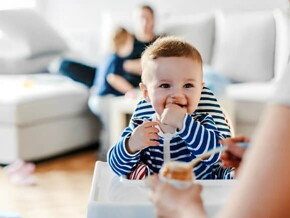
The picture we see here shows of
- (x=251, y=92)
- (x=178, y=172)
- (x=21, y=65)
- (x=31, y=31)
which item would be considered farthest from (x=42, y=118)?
(x=178, y=172)

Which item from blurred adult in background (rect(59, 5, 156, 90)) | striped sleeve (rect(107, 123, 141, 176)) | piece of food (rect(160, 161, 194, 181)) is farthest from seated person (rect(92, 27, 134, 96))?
piece of food (rect(160, 161, 194, 181))

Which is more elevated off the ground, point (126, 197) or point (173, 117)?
point (173, 117)

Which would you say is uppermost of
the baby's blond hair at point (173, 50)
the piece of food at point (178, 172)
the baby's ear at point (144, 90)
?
the baby's blond hair at point (173, 50)

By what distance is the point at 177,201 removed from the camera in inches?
30.6

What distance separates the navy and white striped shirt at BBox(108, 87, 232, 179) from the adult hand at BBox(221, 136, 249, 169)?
15 centimetres

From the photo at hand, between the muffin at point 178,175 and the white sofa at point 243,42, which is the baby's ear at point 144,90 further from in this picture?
the white sofa at point 243,42

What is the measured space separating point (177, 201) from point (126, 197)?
283mm

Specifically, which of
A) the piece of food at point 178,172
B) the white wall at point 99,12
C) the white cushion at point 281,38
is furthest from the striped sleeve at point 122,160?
the white wall at point 99,12

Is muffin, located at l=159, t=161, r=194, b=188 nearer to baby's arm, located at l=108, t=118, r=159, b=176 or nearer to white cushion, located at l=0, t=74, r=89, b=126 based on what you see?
baby's arm, located at l=108, t=118, r=159, b=176

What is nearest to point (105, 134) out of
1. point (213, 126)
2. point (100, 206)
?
point (213, 126)

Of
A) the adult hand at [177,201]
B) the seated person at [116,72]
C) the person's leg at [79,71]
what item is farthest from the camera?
the person's leg at [79,71]

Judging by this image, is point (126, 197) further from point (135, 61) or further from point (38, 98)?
point (135, 61)

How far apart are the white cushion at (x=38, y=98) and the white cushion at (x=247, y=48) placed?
0.93m

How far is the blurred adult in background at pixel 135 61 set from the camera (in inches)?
147
